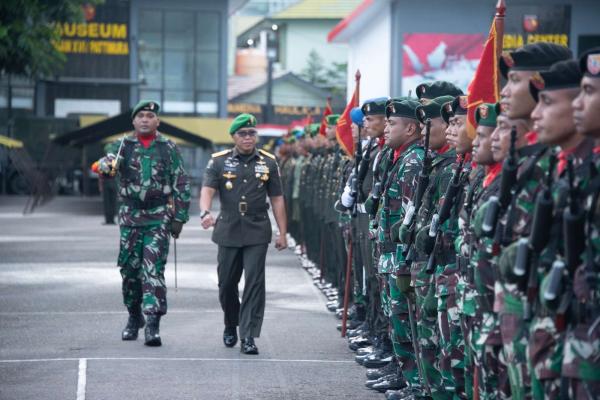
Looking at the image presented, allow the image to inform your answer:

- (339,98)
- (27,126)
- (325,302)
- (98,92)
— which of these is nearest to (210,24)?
(98,92)

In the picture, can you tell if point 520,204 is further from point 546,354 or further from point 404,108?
point 404,108

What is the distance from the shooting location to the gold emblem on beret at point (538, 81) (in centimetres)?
557

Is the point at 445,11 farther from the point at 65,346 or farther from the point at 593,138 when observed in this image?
the point at 593,138

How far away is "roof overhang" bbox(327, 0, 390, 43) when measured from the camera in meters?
30.5

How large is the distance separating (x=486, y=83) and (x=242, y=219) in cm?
465

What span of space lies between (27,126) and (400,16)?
26.5 m

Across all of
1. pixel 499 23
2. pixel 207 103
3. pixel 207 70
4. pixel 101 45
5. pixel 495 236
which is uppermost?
pixel 101 45

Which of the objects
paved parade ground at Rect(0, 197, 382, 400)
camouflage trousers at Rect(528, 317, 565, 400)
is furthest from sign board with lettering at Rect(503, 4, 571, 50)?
camouflage trousers at Rect(528, 317, 565, 400)

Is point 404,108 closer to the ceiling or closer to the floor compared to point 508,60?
closer to the floor

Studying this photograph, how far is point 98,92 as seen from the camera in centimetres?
5575

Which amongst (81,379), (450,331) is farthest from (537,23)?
(450,331)

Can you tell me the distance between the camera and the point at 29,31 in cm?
3125

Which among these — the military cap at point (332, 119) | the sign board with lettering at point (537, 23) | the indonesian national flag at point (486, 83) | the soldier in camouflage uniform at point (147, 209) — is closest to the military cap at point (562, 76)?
the indonesian national flag at point (486, 83)

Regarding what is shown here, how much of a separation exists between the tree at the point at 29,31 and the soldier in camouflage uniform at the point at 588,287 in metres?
25.8
